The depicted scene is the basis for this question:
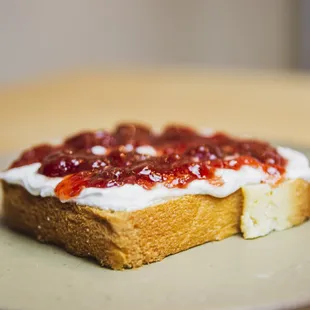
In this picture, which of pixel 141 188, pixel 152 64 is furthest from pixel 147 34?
pixel 141 188

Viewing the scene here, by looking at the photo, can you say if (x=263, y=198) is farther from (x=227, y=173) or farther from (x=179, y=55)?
(x=179, y=55)

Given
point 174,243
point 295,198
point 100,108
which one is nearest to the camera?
point 174,243

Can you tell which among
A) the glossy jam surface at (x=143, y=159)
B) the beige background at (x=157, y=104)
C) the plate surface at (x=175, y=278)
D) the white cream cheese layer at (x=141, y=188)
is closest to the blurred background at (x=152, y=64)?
the beige background at (x=157, y=104)

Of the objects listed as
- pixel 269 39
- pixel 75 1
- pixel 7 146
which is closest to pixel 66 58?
pixel 75 1

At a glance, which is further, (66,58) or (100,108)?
(66,58)

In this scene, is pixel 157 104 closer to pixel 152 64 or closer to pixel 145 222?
pixel 145 222

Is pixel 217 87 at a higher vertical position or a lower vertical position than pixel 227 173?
lower

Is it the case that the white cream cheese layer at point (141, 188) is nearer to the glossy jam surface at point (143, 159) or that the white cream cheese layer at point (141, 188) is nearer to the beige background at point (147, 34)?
the glossy jam surface at point (143, 159)
